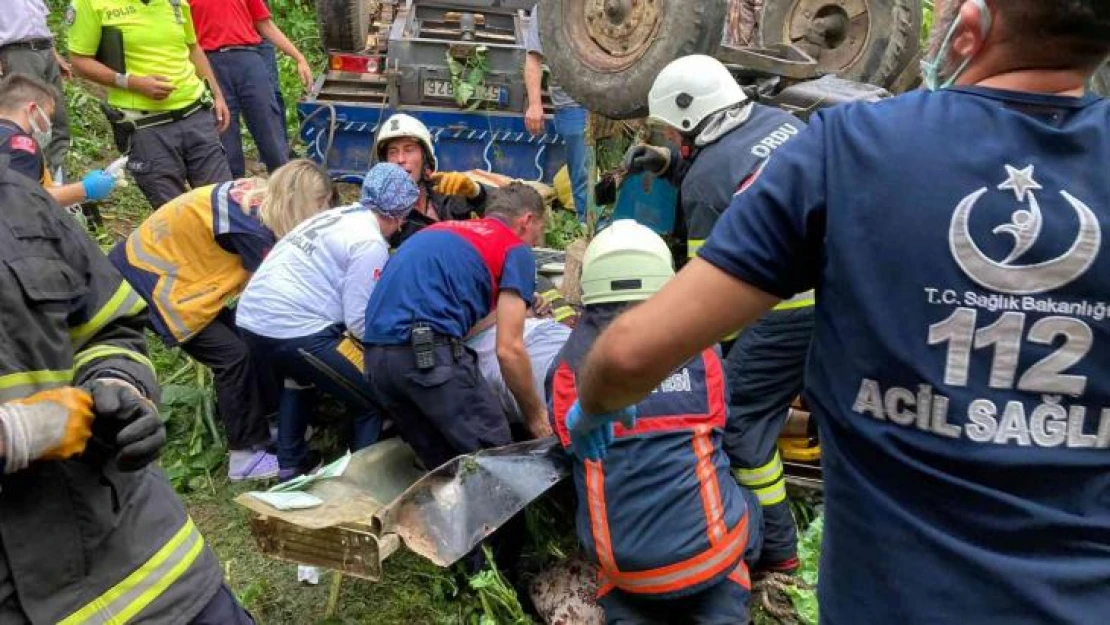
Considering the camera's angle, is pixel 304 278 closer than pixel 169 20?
Yes

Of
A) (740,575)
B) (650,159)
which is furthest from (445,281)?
(740,575)

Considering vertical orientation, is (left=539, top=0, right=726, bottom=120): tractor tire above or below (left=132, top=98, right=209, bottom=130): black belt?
above

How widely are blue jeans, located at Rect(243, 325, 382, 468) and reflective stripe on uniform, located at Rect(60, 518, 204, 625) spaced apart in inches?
86.0

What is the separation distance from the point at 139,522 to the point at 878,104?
1.61m

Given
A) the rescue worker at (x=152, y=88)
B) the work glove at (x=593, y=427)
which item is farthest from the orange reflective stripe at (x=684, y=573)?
the rescue worker at (x=152, y=88)

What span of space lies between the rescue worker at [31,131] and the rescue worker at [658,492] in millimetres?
2835

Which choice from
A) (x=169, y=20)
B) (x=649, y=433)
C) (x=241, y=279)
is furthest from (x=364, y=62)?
(x=649, y=433)

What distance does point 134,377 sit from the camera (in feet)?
6.81

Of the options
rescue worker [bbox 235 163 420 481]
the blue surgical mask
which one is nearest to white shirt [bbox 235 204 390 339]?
rescue worker [bbox 235 163 420 481]

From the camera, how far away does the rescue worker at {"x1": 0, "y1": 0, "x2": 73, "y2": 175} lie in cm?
626

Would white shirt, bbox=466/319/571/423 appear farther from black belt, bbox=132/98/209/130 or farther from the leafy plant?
the leafy plant

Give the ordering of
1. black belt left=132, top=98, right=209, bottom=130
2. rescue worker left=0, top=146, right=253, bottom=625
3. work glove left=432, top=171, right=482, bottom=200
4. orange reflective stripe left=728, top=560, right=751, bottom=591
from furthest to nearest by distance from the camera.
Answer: black belt left=132, top=98, right=209, bottom=130 → work glove left=432, top=171, right=482, bottom=200 → orange reflective stripe left=728, top=560, right=751, bottom=591 → rescue worker left=0, top=146, right=253, bottom=625

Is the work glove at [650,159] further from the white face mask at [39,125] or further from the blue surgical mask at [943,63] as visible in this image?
the blue surgical mask at [943,63]

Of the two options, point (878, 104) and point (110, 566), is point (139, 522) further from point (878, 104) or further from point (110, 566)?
point (878, 104)
